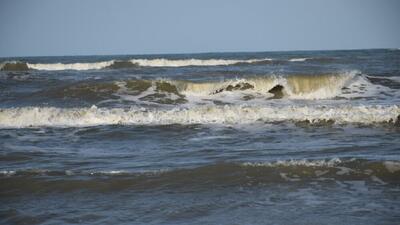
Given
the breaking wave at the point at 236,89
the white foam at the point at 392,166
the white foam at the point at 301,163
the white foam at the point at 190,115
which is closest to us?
the white foam at the point at 392,166

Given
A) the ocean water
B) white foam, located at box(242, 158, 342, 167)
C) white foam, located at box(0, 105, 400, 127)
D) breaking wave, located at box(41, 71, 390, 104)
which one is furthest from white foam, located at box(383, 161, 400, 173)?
breaking wave, located at box(41, 71, 390, 104)

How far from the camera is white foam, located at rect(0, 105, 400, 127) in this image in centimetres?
1256

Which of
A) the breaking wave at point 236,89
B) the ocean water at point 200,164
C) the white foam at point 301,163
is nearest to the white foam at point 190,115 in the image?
Result: the ocean water at point 200,164

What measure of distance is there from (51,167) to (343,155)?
13.9 feet

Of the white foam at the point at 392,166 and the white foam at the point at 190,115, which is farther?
the white foam at the point at 190,115

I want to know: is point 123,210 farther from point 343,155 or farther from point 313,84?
point 313,84

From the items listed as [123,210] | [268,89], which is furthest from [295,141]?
[268,89]

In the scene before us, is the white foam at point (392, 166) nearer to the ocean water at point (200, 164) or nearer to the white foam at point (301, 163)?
the ocean water at point (200, 164)

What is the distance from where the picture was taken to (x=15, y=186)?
666cm

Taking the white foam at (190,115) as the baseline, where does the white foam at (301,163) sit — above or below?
above

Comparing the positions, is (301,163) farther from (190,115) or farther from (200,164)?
(190,115)

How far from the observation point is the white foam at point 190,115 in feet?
41.2

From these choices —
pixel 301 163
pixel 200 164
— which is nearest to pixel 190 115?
pixel 200 164

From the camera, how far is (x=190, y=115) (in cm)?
1343
